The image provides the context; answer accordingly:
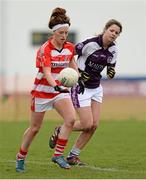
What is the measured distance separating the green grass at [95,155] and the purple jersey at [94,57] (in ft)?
4.39

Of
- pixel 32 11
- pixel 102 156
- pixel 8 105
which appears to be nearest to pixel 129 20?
pixel 32 11

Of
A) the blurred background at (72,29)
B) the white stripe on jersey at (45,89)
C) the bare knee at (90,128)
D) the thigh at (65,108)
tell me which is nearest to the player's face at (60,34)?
the white stripe on jersey at (45,89)

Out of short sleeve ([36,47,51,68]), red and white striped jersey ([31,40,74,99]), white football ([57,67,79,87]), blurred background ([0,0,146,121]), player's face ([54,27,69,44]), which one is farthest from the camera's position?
blurred background ([0,0,146,121])

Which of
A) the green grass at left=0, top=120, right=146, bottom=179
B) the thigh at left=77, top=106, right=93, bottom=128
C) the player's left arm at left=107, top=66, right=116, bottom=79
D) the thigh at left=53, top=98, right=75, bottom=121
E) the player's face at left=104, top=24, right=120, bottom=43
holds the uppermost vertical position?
the player's face at left=104, top=24, right=120, bottom=43

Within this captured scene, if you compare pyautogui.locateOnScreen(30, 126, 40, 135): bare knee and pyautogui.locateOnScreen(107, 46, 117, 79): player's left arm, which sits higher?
pyautogui.locateOnScreen(107, 46, 117, 79): player's left arm

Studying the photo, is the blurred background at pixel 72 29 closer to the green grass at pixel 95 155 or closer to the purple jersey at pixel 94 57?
the green grass at pixel 95 155

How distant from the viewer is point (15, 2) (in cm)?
4372

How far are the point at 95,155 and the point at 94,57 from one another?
7.12ft

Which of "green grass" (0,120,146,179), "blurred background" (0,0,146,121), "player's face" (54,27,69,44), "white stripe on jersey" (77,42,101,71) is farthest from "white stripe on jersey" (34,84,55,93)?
"blurred background" (0,0,146,121)

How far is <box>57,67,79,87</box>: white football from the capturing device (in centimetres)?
984

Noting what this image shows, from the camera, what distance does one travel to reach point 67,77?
982 centimetres

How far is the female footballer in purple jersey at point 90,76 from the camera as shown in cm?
1115

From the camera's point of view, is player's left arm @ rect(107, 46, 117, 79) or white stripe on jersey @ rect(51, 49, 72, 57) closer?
white stripe on jersey @ rect(51, 49, 72, 57)

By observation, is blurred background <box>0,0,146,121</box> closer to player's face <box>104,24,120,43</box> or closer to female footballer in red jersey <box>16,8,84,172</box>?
player's face <box>104,24,120,43</box>
